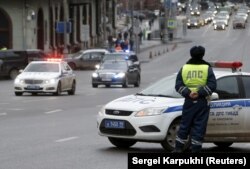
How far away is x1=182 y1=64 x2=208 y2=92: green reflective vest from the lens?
13742mm

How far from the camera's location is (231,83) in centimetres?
1633

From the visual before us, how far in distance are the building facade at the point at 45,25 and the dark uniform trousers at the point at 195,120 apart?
5985 centimetres

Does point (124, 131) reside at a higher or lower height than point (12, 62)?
higher

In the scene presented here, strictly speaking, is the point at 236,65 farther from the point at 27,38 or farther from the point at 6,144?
the point at 27,38

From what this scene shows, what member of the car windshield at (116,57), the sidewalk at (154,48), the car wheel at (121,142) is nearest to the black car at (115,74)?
the car windshield at (116,57)

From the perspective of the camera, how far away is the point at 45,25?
80375mm

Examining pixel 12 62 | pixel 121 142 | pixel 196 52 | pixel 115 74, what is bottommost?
pixel 12 62

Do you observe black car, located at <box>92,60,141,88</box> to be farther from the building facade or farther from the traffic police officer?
the traffic police officer

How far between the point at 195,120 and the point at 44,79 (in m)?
22.7

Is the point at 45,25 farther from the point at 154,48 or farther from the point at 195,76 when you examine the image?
the point at 195,76

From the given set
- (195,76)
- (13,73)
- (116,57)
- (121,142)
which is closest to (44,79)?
(116,57)

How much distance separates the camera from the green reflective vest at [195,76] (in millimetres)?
13742

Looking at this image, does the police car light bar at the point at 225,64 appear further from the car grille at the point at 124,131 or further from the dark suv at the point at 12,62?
the dark suv at the point at 12,62

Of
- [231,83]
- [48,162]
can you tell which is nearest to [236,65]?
[231,83]
